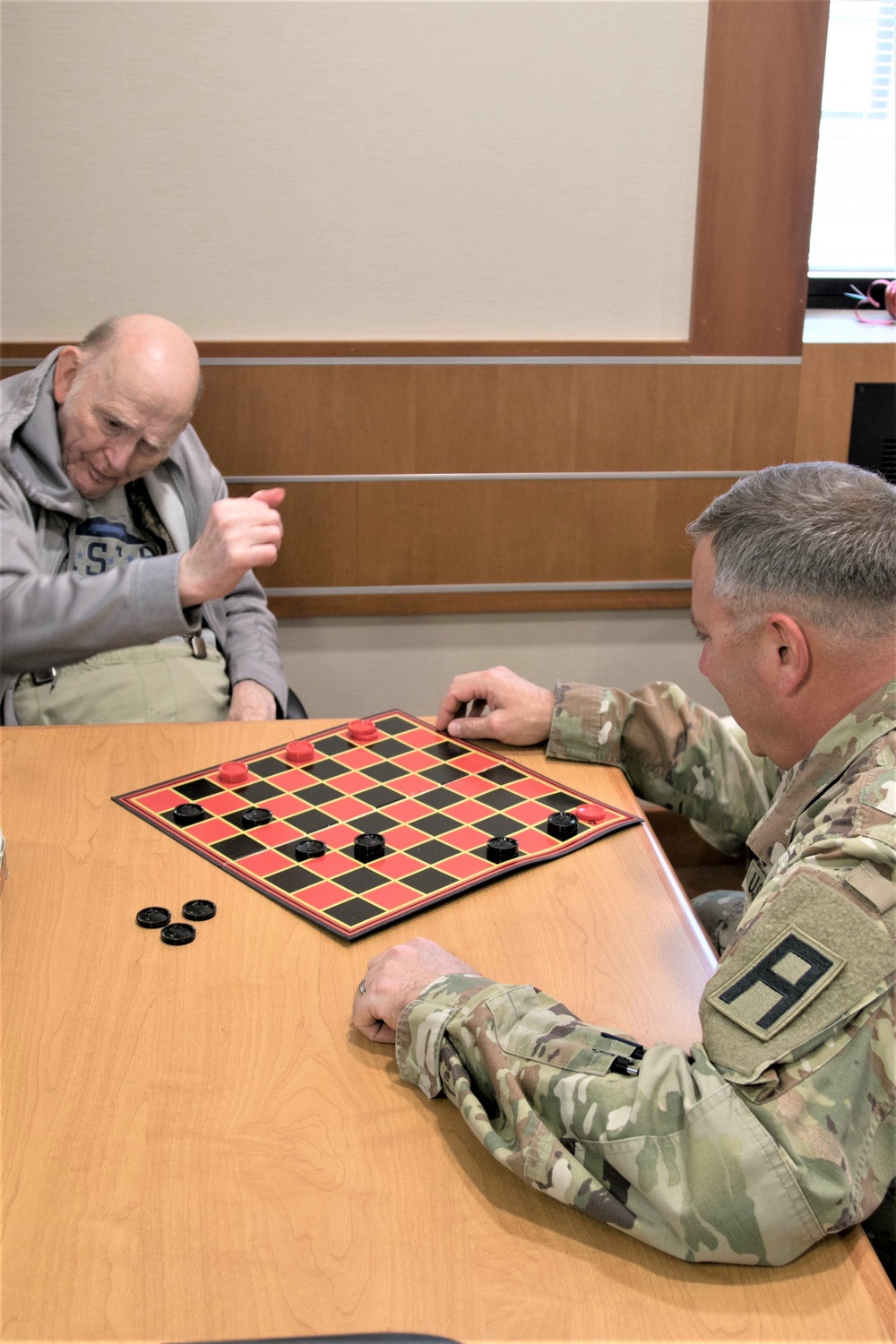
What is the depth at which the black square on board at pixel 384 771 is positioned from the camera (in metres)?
1.90

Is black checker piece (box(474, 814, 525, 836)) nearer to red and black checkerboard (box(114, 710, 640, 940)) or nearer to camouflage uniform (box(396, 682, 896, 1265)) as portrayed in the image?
red and black checkerboard (box(114, 710, 640, 940))

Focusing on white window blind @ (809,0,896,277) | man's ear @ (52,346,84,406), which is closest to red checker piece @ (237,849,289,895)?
man's ear @ (52,346,84,406)

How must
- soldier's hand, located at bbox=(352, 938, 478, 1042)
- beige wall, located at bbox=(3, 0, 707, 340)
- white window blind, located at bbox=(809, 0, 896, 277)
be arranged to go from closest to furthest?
soldier's hand, located at bbox=(352, 938, 478, 1042), beige wall, located at bbox=(3, 0, 707, 340), white window blind, located at bbox=(809, 0, 896, 277)

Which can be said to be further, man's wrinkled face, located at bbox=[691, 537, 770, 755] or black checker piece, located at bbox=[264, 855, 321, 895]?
black checker piece, located at bbox=[264, 855, 321, 895]

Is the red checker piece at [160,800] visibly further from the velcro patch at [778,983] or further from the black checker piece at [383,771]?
the velcro patch at [778,983]

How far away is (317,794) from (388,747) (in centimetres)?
21

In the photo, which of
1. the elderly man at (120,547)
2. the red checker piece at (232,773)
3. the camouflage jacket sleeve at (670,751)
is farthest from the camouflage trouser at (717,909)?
the elderly man at (120,547)

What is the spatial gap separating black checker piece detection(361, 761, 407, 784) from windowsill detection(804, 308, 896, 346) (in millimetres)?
1896

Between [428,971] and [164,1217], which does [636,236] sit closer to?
[428,971]

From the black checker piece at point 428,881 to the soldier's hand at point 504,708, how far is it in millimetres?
425

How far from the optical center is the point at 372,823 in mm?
1752

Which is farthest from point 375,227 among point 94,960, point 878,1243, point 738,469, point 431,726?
point 878,1243

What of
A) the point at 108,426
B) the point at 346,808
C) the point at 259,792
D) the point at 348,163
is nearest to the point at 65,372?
the point at 108,426

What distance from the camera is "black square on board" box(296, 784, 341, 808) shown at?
1.82 meters
